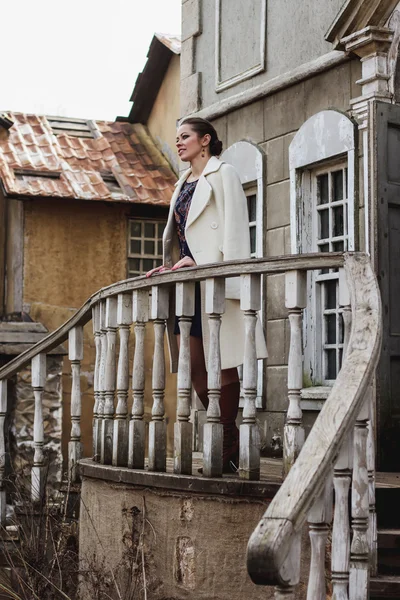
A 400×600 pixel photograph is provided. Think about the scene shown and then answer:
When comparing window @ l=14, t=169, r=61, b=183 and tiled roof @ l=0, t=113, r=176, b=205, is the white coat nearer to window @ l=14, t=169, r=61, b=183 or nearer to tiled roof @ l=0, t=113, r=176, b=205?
tiled roof @ l=0, t=113, r=176, b=205

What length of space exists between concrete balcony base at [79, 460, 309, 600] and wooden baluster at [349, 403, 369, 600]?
0.94m

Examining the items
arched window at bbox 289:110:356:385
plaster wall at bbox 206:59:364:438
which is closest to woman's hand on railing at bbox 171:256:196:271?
arched window at bbox 289:110:356:385

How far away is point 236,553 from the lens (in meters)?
5.02

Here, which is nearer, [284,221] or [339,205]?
[339,205]

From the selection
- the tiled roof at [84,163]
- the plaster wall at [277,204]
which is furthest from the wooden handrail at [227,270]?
the tiled roof at [84,163]

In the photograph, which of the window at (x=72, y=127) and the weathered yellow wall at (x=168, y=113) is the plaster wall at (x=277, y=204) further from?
the window at (x=72, y=127)

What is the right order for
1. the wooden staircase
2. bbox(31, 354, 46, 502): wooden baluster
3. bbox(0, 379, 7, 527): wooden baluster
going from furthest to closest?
bbox(0, 379, 7, 527): wooden baluster < bbox(31, 354, 46, 502): wooden baluster < the wooden staircase

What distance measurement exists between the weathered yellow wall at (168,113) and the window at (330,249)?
9038 mm

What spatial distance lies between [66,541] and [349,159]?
3300mm

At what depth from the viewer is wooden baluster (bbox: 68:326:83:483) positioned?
22.9 ft

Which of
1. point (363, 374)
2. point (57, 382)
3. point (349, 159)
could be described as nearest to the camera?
point (363, 374)

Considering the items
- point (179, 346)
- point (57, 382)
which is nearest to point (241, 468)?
point (179, 346)

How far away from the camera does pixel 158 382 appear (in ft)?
18.2

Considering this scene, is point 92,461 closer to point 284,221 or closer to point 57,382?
point 284,221
